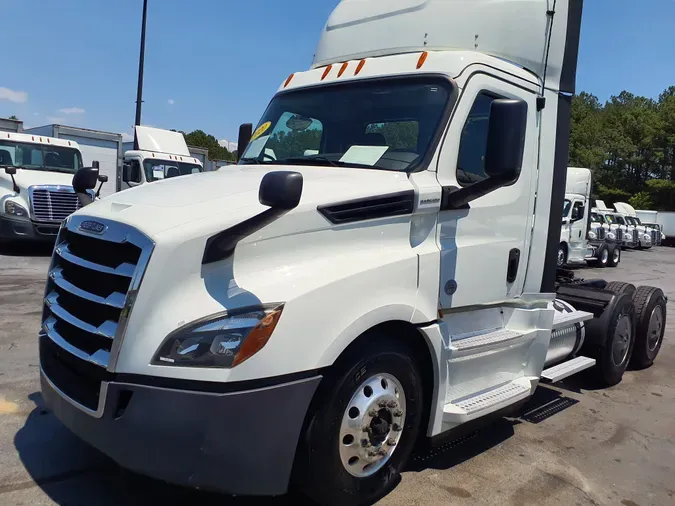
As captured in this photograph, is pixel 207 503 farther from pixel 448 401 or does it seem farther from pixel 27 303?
pixel 27 303

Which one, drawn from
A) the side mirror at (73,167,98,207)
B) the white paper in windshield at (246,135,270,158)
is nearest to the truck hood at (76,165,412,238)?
the white paper in windshield at (246,135,270,158)

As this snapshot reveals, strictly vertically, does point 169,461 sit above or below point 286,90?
below

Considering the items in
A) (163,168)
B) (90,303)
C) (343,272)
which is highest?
(163,168)

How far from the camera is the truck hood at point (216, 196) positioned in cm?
292

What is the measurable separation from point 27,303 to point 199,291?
6.46 m

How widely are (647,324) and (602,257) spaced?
16.2 meters

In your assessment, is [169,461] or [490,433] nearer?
[169,461]

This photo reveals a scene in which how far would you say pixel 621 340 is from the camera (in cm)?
622

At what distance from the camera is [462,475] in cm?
385

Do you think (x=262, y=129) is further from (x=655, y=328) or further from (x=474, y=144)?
(x=655, y=328)

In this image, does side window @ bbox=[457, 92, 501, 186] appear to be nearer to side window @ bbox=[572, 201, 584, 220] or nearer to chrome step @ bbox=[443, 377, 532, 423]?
chrome step @ bbox=[443, 377, 532, 423]

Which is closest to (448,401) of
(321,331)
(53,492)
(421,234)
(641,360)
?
(421,234)

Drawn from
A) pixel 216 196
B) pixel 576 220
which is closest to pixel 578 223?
pixel 576 220

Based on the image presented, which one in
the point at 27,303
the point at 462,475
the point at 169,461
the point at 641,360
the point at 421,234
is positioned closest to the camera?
the point at 169,461
